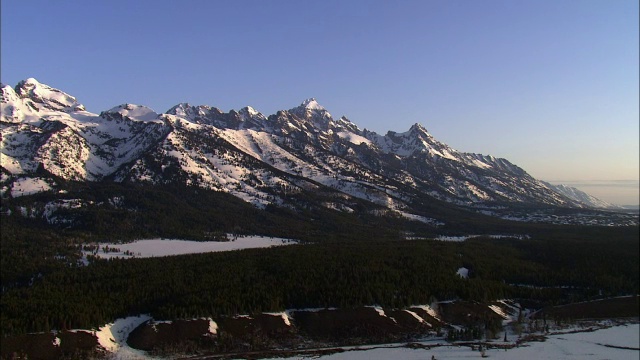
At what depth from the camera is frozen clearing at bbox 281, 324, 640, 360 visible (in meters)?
81.9

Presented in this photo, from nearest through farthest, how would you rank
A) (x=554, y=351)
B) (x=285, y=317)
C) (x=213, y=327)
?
(x=554, y=351), (x=213, y=327), (x=285, y=317)

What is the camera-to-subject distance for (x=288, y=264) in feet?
496

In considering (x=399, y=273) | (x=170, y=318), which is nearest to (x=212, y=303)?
(x=170, y=318)

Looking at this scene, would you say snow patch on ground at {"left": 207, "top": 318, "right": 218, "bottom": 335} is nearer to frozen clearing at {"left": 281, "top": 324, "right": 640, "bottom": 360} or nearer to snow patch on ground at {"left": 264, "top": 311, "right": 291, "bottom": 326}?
snow patch on ground at {"left": 264, "top": 311, "right": 291, "bottom": 326}

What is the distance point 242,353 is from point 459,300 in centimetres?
5551

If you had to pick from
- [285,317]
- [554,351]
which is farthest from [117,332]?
[554,351]

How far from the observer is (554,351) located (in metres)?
86.2

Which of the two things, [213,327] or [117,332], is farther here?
[213,327]

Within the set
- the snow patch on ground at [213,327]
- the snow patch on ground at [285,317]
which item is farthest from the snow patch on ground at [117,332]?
the snow patch on ground at [285,317]

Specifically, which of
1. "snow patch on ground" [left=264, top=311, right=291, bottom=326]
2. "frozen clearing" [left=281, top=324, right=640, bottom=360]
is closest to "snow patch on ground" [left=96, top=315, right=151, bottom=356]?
"snow patch on ground" [left=264, top=311, right=291, bottom=326]

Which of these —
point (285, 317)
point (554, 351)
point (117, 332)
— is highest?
point (285, 317)

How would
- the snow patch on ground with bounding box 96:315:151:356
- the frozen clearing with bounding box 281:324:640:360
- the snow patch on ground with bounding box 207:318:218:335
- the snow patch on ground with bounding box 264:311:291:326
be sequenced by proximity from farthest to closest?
the snow patch on ground with bounding box 264:311:291:326
the snow patch on ground with bounding box 207:318:218:335
the snow patch on ground with bounding box 96:315:151:356
the frozen clearing with bounding box 281:324:640:360

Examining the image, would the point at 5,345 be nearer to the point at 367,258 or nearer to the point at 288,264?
the point at 288,264

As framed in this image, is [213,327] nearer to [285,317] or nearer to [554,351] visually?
[285,317]
